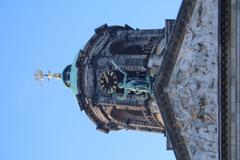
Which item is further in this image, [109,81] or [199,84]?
[109,81]

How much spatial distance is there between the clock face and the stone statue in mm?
663

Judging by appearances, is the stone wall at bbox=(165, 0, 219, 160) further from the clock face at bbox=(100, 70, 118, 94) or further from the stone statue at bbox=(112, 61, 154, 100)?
the clock face at bbox=(100, 70, 118, 94)

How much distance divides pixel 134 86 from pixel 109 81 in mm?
3846

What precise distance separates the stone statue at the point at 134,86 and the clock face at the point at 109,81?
66 cm

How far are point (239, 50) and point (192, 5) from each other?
16.1 ft

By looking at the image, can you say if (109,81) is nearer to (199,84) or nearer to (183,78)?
(183,78)

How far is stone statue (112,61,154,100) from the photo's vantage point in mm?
46688

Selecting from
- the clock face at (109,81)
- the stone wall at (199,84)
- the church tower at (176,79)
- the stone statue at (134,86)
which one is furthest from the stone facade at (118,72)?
the stone wall at (199,84)

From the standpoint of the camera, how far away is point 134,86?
47469mm

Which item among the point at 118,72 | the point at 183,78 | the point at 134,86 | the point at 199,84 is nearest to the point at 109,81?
the point at 118,72

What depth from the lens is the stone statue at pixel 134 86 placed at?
4669 centimetres

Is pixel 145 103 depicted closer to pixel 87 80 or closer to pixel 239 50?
pixel 87 80

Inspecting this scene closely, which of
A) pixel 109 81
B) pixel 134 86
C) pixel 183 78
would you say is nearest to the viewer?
pixel 183 78

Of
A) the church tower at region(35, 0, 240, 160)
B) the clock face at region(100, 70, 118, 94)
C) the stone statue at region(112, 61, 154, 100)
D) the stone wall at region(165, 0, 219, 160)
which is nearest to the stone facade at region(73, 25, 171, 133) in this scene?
the church tower at region(35, 0, 240, 160)
